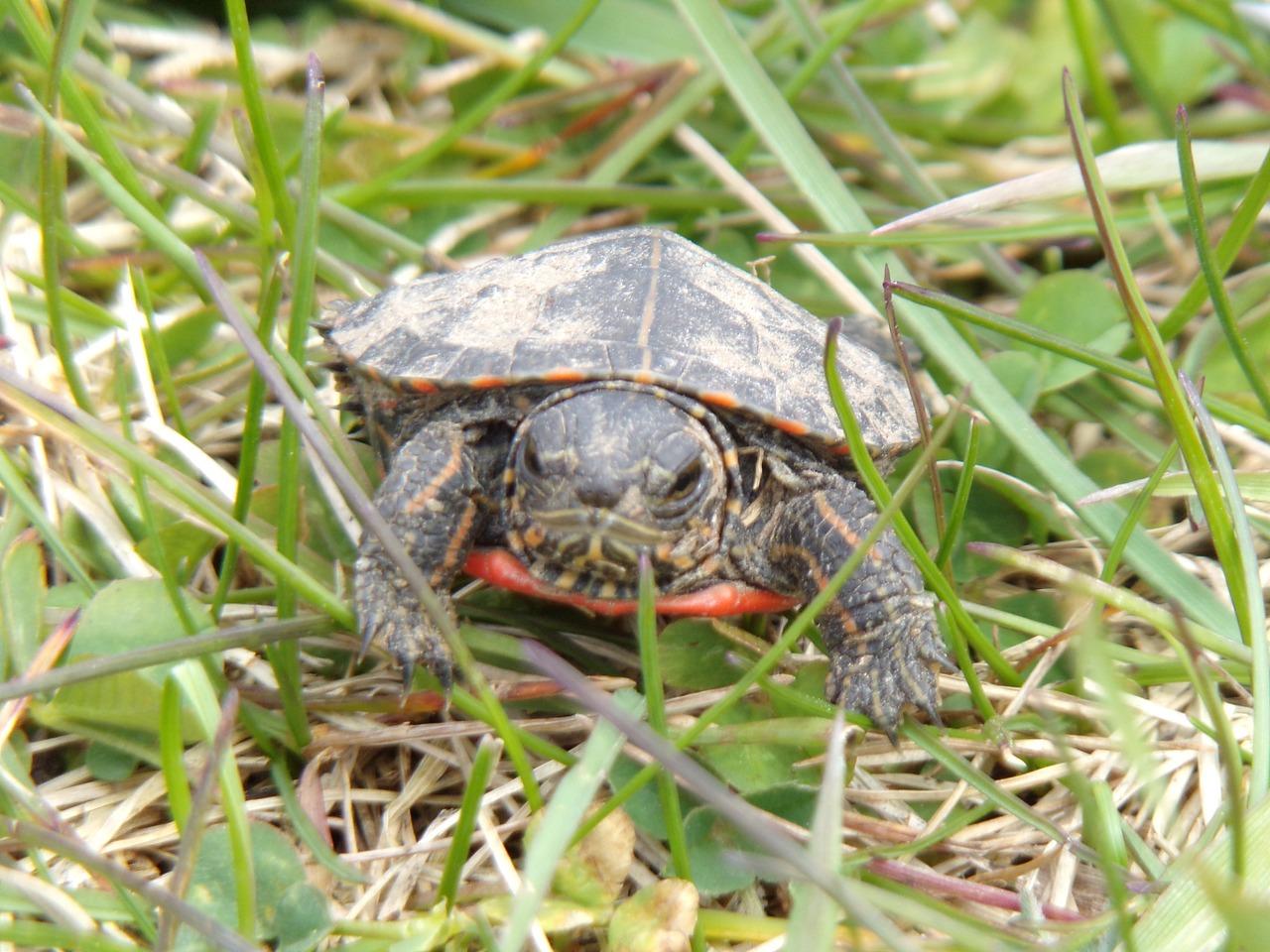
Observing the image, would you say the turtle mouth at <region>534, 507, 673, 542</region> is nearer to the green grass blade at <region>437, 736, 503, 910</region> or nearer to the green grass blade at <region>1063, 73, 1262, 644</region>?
the green grass blade at <region>437, 736, 503, 910</region>

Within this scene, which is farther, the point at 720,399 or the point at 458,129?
the point at 458,129

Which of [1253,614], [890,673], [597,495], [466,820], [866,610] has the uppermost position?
[597,495]

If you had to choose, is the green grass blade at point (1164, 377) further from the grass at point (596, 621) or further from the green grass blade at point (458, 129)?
the green grass blade at point (458, 129)

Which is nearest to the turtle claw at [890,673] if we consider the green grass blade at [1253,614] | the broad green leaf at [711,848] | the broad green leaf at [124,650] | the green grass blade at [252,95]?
the broad green leaf at [711,848]

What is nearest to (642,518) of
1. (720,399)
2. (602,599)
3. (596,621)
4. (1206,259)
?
(602,599)

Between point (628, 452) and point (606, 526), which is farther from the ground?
point (628, 452)

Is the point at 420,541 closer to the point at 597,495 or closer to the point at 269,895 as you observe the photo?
the point at 597,495

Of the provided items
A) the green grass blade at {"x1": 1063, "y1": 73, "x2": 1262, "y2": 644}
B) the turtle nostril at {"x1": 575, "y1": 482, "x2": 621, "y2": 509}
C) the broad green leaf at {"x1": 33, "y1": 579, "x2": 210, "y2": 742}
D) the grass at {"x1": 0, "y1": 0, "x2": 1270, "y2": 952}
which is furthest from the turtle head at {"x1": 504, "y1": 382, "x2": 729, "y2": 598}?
the green grass blade at {"x1": 1063, "y1": 73, "x2": 1262, "y2": 644}

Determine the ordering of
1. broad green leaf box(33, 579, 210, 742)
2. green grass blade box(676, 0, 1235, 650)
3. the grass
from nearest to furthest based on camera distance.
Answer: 1. the grass
2. broad green leaf box(33, 579, 210, 742)
3. green grass blade box(676, 0, 1235, 650)
